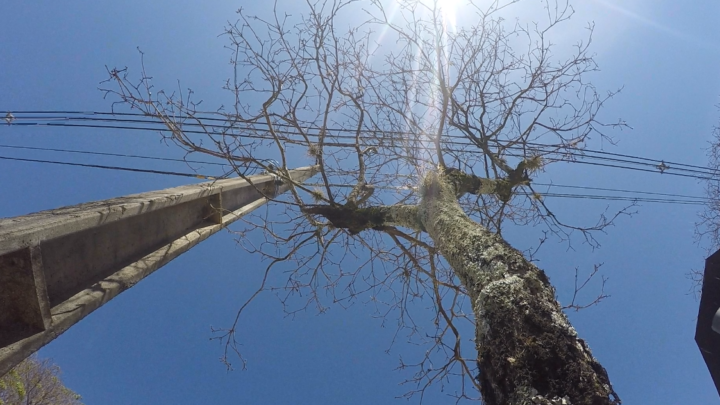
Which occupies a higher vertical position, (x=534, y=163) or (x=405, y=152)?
(x=405, y=152)

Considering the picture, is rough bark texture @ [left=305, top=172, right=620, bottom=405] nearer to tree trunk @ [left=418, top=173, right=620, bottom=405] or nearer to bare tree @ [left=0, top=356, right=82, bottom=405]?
tree trunk @ [left=418, top=173, right=620, bottom=405]

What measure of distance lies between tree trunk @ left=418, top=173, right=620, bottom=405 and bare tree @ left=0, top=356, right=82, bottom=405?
42.3 ft

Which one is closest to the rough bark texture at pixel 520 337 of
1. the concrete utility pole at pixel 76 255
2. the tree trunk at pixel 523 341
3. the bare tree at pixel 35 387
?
the tree trunk at pixel 523 341

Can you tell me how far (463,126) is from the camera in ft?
20.6

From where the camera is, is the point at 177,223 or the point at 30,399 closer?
the point at 177,223

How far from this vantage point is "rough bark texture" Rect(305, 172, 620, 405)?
5.72 ft

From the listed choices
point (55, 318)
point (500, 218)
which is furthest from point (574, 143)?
point (55, 318)

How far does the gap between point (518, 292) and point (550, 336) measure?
1.13 feet

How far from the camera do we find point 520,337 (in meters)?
1.99

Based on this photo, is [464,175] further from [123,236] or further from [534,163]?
[123,236]

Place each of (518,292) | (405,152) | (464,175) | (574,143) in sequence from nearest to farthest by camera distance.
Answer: (518,292)
(464,175)
(574,143)
(405,152)

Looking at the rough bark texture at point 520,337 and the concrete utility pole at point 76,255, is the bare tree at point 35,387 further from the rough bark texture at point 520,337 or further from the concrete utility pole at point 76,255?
the rough bark texture at point 520,337

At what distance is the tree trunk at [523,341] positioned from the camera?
1.74 metres

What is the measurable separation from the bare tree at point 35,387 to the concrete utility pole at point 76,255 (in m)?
10.1
